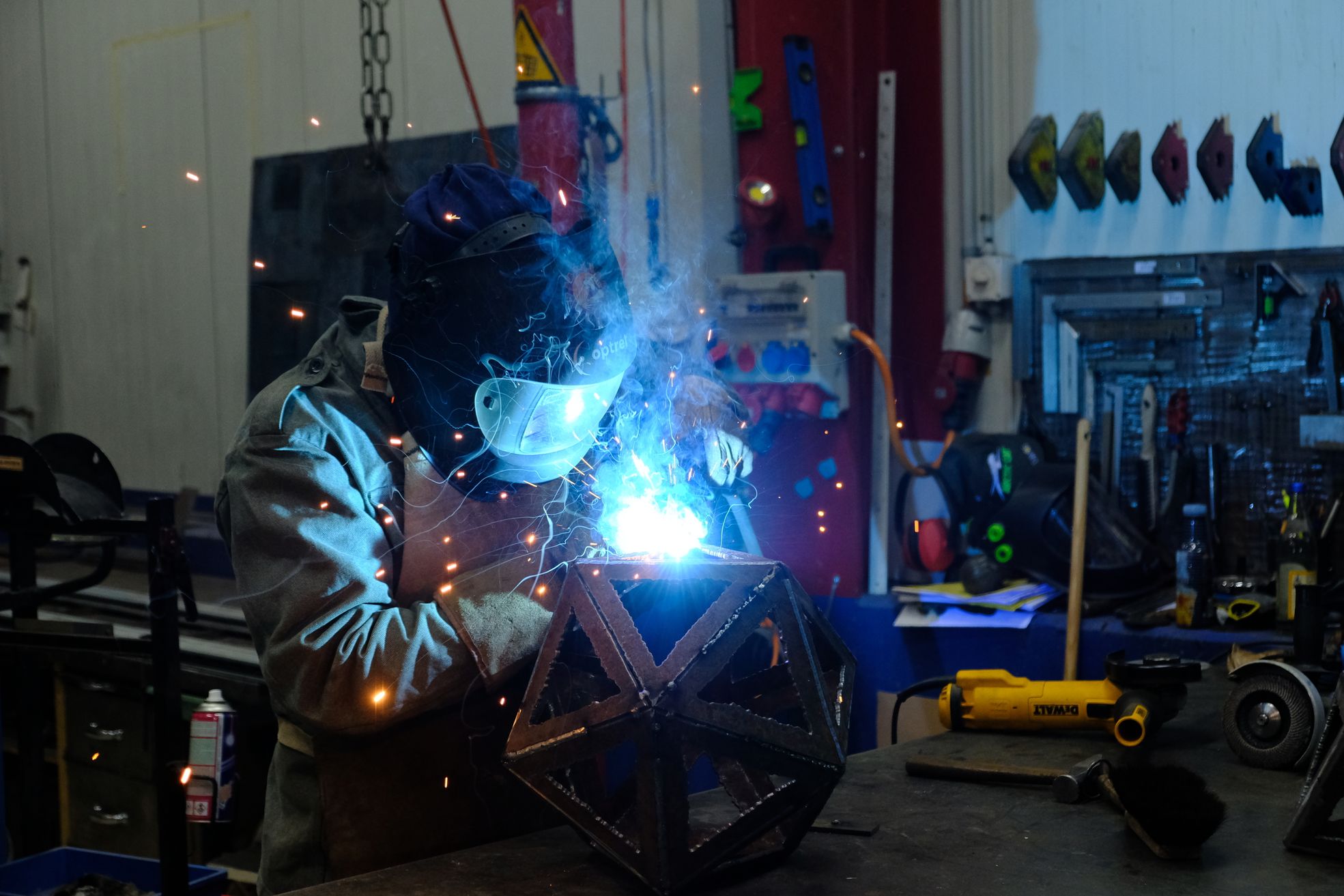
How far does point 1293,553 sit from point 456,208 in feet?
7.46

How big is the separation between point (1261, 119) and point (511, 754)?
2702 millimetres

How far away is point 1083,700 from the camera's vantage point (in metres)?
2.08

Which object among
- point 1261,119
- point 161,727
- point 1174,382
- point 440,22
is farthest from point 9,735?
point 1261,119

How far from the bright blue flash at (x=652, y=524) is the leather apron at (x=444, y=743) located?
0.12 metres

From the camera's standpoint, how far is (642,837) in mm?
1411

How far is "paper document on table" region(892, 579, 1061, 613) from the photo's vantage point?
10.6 ft

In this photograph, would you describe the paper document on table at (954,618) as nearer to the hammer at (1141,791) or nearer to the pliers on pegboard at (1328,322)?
the pliers on pegboard at (1328,322)

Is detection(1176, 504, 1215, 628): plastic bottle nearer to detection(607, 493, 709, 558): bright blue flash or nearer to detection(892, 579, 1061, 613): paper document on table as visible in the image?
detection(892, 579, 1061, 613): paper document on table

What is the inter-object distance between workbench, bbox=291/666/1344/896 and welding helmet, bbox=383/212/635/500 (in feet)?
1.83

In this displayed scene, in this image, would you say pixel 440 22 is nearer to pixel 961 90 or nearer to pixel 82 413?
pixel 961 90

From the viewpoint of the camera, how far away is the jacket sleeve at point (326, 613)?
167 cm

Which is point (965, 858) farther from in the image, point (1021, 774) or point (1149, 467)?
point (1149, 467)

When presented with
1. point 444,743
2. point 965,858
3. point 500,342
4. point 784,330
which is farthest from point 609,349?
point 784,330

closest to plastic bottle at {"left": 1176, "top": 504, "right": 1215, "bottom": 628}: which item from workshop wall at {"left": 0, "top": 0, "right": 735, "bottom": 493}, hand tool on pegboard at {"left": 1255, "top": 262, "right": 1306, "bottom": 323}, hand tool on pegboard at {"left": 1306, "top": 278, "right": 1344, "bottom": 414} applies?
hand tool on pegboard at {"left": 1306, "top": 278, "right": 1344, "bottom": 414}
